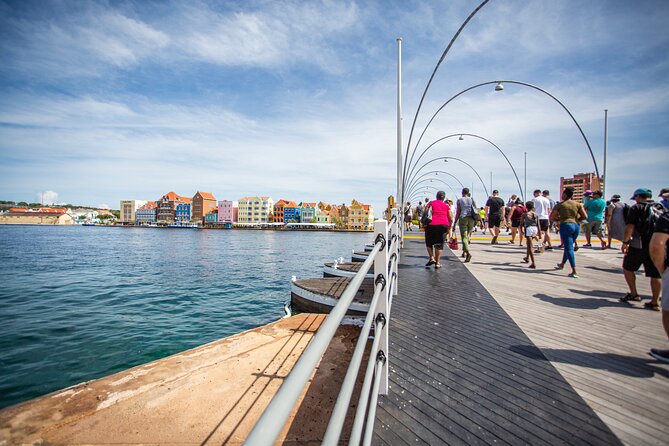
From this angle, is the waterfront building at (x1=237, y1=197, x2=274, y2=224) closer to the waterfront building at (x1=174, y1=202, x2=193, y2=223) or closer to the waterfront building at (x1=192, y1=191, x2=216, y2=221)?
the waterfront building at (x1=192, y1=191, x2=216, y2=221)

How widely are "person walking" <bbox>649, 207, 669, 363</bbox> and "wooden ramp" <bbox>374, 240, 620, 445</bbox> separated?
1156mm

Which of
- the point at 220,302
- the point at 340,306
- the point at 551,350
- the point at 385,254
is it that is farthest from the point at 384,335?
the point at 220,302

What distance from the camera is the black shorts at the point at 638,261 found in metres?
4.88

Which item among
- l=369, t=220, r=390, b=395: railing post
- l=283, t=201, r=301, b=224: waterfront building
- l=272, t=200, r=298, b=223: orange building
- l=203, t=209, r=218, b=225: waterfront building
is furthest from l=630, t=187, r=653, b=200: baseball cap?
l=203, t=209, r=218, b=225: waterfront building

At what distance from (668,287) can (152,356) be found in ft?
33.3

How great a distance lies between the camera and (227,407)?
3461 millimetres

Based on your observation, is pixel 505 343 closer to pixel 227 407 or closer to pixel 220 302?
pixel 227 407

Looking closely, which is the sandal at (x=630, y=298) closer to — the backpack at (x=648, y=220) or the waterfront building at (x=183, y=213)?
the backpack at (x=648, y=220)

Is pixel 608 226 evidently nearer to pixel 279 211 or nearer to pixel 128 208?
pixel 279 211

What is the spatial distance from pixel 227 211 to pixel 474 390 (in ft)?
497

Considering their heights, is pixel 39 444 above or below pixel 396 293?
below

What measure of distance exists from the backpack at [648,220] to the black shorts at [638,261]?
0.77 ft

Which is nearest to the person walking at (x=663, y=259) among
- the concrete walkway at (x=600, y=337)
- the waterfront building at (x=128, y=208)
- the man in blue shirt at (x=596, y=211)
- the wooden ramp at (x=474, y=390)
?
the concrete walkway at (x=600, y=337)

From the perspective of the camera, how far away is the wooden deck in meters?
2.32
